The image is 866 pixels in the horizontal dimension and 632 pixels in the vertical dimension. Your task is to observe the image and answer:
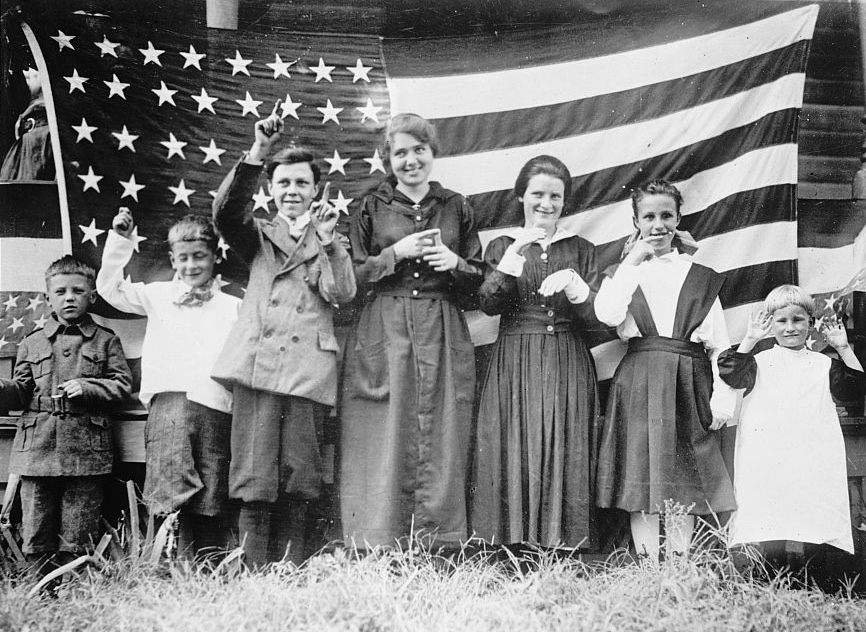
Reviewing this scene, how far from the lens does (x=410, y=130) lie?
4.16m

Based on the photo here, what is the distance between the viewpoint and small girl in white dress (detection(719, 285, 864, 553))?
12.9 ft

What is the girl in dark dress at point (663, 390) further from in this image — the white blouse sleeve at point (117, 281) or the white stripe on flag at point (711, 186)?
the white blouse sleeve at point (117, 281)

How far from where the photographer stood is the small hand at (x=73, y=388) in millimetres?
3926

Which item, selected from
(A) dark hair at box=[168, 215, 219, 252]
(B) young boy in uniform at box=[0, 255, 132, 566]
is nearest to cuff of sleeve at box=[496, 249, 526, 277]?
(A) dark hair at box=[168, 215, 219, 252]

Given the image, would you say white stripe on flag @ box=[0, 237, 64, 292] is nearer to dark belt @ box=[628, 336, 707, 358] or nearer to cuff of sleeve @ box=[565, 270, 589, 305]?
cuff of sleeve @ box=[565, 270, 589, 305]

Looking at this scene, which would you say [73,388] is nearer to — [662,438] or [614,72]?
[662,438]

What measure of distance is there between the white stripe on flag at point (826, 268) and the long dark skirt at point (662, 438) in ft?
2.61

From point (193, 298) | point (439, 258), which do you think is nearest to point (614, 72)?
point (439, 258)

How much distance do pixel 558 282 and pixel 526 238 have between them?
0.87 feet

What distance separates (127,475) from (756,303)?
3.23m

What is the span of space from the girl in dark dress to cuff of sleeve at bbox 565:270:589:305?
9 cm

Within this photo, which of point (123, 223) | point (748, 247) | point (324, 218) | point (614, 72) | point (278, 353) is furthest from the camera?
point (614, 72)

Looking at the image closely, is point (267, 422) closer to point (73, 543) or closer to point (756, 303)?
point (73, 543)

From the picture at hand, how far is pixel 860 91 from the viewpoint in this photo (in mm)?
4504
